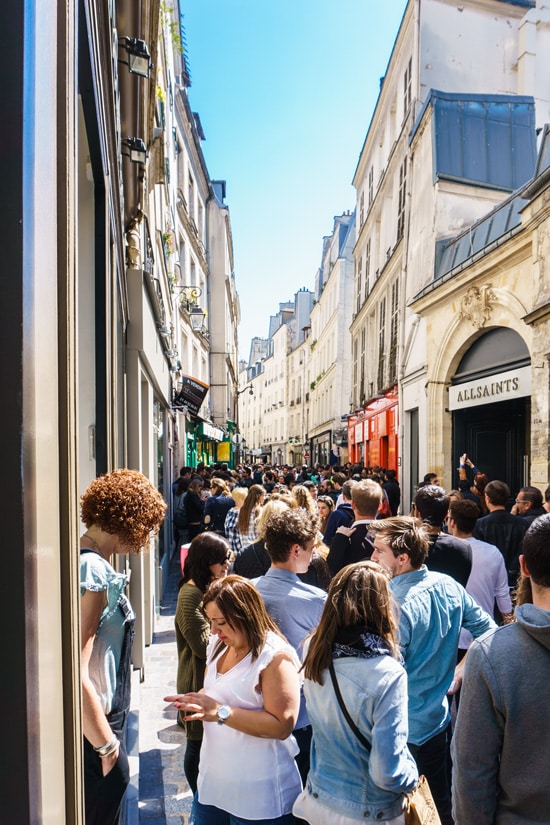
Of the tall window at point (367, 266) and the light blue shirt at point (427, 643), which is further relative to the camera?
the tall window at point (367, 266)

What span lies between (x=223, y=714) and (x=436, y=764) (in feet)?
4.37

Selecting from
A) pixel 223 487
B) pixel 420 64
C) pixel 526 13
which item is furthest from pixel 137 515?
pixel 526 13

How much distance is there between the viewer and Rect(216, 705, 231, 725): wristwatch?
2037 millimetres

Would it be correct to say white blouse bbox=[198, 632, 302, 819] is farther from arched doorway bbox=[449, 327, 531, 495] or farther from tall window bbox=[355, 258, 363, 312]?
tall window bbox=[355, 258, 363, 312]

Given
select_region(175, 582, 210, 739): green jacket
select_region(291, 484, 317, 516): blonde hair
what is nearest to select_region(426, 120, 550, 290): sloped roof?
select_region(291, 484, 317, 516): blonde hair

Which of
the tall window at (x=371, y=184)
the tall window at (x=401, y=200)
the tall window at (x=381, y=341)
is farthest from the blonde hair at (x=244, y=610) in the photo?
the tall window at (x=371, y=184)

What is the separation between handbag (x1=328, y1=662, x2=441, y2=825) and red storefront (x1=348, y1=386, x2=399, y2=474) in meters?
15.3

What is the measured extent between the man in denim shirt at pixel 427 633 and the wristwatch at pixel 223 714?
884 mm

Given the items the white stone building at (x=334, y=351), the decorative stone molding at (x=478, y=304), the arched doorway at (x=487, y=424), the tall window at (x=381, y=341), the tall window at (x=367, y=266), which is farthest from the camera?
the white stone building at (x=334, y=351)

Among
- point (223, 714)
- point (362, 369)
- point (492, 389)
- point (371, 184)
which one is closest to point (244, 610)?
point (223, 714)

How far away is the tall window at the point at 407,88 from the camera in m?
17.3

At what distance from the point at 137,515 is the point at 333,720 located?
104 cm

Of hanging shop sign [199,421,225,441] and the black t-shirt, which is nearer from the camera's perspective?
the black t-shirt

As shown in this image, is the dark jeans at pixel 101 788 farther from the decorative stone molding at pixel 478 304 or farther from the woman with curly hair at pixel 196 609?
the decorative stone molding at pixel 478 304
